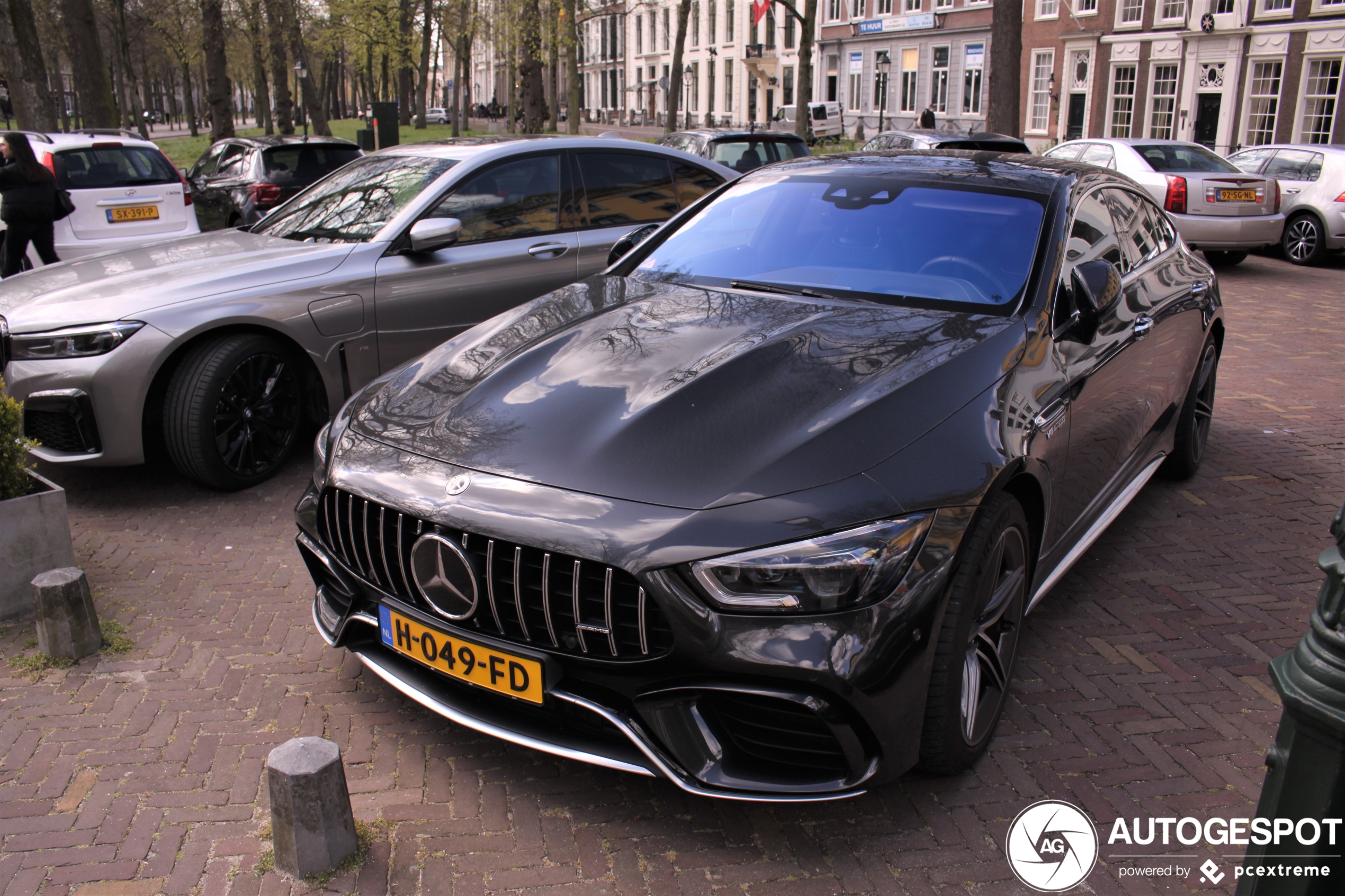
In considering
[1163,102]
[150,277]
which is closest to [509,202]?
[150,277]

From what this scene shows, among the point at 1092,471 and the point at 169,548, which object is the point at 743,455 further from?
the point at 169,548

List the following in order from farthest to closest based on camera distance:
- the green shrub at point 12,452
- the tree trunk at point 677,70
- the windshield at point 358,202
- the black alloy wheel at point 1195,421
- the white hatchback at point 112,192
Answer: the tree trunk at point 677,70, the white hatchback at point 112,192, the windshield at point 358,202, the black alloy wheel at point 1195,421, the green shrub at point 12,452

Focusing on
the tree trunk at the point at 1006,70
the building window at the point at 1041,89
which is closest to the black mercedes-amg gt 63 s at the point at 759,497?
the tree trunk at the point at 1006,70

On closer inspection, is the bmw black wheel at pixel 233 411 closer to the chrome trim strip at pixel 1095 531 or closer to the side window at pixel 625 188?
the side window at pixel 625 188

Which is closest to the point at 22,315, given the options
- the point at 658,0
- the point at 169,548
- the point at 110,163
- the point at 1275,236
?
the point at 169,548

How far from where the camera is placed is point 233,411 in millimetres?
4883

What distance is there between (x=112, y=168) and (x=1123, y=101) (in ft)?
112

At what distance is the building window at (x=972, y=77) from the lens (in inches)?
1668

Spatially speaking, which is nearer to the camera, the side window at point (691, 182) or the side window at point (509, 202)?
the side window at point (509, 202)

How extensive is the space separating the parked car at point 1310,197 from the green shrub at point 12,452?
48.8ft

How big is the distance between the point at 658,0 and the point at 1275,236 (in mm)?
65222

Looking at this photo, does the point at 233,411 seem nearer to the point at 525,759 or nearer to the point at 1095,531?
the point at 525,759

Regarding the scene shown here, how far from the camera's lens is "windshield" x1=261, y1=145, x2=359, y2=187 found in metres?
11.6

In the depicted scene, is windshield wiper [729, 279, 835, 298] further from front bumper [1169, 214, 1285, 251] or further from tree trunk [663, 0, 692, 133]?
tree trunk [663, 0, 692, 133]
